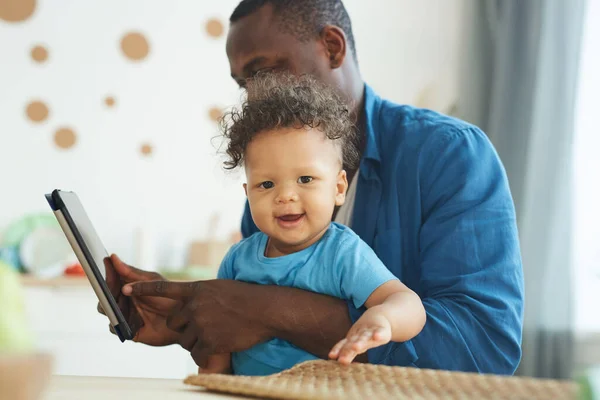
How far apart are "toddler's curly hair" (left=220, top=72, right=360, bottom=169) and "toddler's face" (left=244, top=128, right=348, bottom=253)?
0.06 feet

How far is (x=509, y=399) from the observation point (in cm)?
49

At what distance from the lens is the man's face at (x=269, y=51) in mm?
1411

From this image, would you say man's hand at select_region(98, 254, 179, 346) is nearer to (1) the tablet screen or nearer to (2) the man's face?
(1) the tablet screen

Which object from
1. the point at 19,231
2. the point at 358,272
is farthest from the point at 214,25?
the point at 358,272

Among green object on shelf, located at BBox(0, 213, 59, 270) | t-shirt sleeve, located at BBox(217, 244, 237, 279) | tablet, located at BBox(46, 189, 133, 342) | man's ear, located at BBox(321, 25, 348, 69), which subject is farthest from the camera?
green object on shelf, located at BBox(0, 213, 59, 270)

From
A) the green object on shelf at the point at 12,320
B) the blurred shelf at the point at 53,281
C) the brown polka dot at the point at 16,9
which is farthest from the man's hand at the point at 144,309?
the brown polka dot at the point at 16,9

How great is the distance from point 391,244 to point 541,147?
1.74 meters

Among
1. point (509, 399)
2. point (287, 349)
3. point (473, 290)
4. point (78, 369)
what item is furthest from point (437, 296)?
point (78, 369)

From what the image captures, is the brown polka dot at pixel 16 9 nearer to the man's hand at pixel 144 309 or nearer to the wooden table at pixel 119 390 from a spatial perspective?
the man's hand at pixel 144 309

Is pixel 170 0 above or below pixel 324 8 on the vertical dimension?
above

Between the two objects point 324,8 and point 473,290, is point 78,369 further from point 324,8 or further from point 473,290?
point 473,290

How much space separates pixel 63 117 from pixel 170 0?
80 cm

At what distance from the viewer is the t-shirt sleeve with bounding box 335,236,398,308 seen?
1.01m

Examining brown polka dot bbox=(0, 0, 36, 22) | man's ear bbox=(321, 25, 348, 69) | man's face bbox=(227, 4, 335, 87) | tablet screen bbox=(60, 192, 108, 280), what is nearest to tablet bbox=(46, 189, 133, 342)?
tablet screen bbox=(60, 192, 108, 280)
